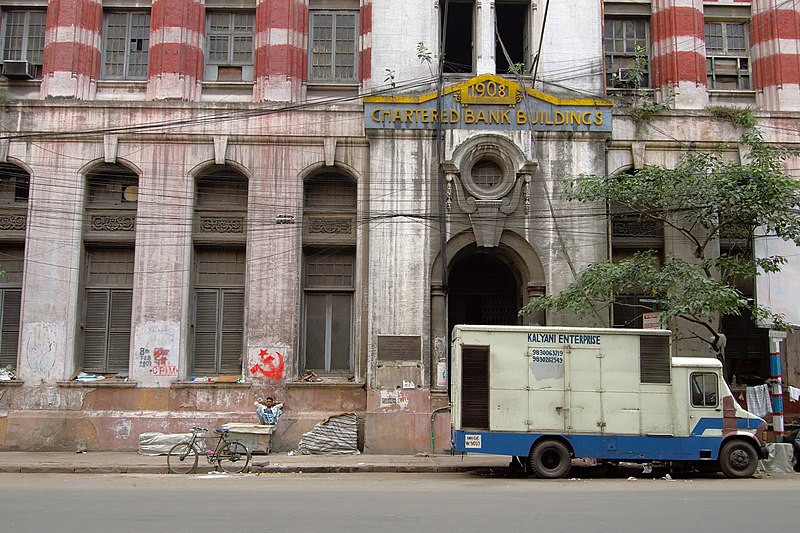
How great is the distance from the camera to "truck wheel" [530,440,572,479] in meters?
14.4

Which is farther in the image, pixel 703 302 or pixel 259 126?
pixel 259 126

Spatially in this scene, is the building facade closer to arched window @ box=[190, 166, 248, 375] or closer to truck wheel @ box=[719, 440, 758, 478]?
arched window @ box=[190, 166, 248, 375]

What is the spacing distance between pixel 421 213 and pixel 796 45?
11047mm

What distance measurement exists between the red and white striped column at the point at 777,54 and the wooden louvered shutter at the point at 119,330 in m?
17.4

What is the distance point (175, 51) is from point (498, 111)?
331 inches

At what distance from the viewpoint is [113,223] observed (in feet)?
64.8

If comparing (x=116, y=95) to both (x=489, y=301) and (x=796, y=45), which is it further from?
(x=796, y=45)

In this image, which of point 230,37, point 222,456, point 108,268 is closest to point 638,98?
point 230,37

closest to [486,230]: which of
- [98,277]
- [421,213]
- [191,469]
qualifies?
[421,213]

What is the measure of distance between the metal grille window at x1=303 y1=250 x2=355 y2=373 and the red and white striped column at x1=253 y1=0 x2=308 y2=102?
4203mm

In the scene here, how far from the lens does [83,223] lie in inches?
772

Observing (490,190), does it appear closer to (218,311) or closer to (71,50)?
(218,311)

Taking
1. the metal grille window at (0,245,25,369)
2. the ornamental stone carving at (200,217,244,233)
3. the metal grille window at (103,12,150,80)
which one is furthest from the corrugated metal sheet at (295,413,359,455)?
the metal grille window at (103,12,150,80)

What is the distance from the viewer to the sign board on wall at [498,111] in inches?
757
